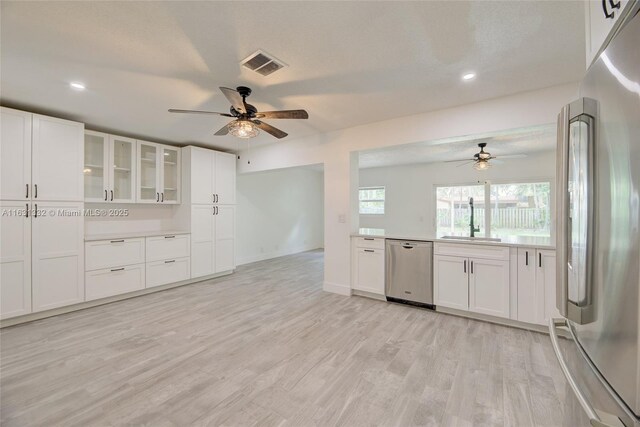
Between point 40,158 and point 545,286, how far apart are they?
19.6 feet

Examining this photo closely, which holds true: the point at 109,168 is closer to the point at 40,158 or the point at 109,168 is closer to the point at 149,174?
the point at 149,174

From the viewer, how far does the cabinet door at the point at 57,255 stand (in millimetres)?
3182

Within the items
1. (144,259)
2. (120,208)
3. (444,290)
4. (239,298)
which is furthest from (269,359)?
(120,208)

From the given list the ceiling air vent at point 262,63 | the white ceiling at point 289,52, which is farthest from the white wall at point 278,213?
the ceiling air vent at point 262,63

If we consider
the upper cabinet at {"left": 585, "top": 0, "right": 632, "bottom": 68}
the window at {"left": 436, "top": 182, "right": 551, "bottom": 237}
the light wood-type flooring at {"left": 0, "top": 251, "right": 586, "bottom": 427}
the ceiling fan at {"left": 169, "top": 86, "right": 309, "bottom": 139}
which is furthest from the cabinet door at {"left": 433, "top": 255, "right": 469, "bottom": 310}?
the upper cabinet at {"left": 585, "top": 0, "right": 632, "bottom": 68}

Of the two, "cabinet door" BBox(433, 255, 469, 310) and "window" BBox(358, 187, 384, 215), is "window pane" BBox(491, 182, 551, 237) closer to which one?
"window" BBox(358, 187, 384, 215)

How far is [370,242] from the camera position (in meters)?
4.01

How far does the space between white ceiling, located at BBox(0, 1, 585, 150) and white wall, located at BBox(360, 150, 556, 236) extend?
12.8 feet

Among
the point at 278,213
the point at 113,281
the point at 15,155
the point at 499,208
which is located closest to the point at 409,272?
the point at 499,208

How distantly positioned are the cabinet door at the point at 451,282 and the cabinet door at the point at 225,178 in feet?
12.9

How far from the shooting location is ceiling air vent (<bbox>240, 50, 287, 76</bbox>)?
2111 millimetres

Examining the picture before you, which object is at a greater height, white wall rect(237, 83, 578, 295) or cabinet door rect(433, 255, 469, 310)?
white wall rect(237, 83, 578, 295)

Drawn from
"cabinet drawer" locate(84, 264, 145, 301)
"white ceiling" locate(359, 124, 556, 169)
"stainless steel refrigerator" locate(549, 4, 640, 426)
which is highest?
"white ceiling" locate(359, 124, 556, 169)

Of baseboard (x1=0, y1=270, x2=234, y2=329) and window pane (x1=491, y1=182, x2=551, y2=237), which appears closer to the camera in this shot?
baseboard (x1=0, y1=270, x2=234, y2=329)
